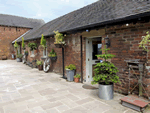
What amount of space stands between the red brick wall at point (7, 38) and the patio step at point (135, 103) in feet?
65.9

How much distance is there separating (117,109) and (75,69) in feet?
10.6

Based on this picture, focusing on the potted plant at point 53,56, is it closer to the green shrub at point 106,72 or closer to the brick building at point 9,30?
the green shrub at point 106,72

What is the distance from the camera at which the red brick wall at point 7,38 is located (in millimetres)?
17989

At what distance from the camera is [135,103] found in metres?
2.82

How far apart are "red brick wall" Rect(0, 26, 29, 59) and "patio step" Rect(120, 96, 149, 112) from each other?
2007cm

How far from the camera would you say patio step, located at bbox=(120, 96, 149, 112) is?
107 inches

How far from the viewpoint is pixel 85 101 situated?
11.2 ft

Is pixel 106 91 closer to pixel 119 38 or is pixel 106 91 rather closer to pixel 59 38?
pixel 119 38

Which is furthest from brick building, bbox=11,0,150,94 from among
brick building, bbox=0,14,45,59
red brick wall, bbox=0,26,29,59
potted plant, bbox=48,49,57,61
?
red brick wall, bbox=0,26,29,59

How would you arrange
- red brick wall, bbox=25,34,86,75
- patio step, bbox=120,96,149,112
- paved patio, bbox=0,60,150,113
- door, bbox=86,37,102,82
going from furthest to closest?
1. red brick wall, bbox=25,34,86,75
2. door, bbox=86,37,102,82
3. paved patio, bbox=0,60,150,113
4. patio step, bbox=120,96,149,112

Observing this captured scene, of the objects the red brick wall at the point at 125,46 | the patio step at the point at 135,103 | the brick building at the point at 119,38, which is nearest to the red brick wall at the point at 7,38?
the brick building at the point at 119,38

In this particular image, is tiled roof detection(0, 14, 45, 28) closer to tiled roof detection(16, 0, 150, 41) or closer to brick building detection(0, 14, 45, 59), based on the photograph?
brick building detection(0, 14, 45, 59)

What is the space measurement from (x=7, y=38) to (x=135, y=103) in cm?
2071

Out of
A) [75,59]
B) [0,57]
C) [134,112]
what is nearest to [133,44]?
[134,112]
